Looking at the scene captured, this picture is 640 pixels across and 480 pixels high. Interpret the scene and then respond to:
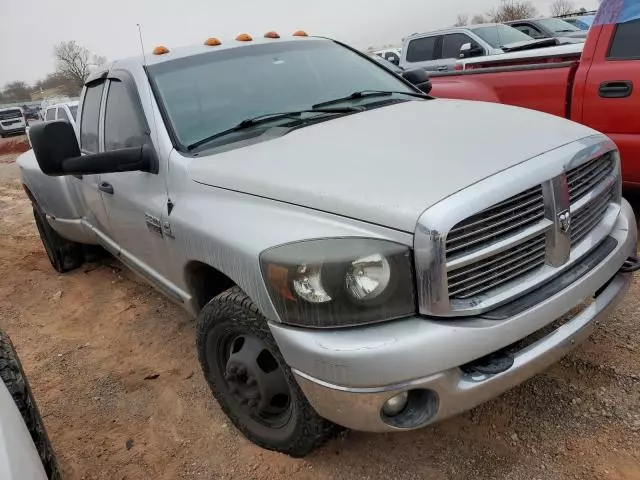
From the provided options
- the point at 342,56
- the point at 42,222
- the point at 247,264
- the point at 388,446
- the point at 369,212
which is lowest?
the point at 388,446

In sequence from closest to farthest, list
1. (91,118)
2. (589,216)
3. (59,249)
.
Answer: (589,216) → (91,118) → (59,249)

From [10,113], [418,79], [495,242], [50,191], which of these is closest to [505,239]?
[495,242]

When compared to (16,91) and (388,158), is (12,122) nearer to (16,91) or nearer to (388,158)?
(388,158)

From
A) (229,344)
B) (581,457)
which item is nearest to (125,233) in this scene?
(229,344)

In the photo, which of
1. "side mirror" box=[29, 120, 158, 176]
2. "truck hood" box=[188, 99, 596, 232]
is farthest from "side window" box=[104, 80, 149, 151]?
"truck hood" box=[188, 99, 596, 232]

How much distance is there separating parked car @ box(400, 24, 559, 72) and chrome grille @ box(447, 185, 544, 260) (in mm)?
7881

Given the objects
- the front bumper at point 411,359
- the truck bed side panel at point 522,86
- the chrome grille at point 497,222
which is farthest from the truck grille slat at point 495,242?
the truck bed side panel at point 522,86

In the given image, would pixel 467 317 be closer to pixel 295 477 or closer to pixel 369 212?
pixel 369 212

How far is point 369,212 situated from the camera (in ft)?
6.22

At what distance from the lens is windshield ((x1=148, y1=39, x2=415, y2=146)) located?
112 inches

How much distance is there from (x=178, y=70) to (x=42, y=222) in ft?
9.76

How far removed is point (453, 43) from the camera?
407 inches

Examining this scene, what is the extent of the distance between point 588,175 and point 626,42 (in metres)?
2.34

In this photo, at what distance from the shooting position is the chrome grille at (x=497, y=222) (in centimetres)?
181
